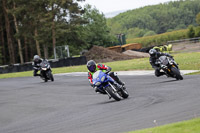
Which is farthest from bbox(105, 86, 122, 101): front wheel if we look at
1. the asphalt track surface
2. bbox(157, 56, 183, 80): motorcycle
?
bbox(157, 56, 183, 80): motorcycle

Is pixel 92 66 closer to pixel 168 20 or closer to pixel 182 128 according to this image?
pixel 182 128

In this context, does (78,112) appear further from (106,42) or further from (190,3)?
(190,3)

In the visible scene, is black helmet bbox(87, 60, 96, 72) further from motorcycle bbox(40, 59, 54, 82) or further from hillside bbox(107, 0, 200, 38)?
hillside bbox(107, 0, 200, 38)

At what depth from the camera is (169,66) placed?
1677 centimetres

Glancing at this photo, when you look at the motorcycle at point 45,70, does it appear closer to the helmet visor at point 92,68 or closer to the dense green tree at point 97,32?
the helmet visor at point 92,68

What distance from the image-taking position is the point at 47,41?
198 feet

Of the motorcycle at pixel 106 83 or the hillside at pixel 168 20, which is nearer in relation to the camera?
the motorcycle at pixel 106 83

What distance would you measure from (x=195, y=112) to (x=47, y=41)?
175 feet

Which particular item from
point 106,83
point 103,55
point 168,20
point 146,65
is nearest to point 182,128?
point 106,83

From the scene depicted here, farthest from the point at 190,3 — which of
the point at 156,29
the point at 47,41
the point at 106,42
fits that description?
the point at 47,41

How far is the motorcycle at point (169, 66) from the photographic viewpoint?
16609mm

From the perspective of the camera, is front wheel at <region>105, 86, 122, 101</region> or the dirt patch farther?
the dirt patch

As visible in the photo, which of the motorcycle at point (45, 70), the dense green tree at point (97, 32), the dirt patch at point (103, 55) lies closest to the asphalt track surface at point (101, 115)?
the motorcycle at point (45, 70)

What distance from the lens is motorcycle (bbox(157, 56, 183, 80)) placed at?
16609 millimetres
